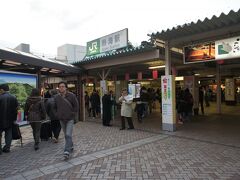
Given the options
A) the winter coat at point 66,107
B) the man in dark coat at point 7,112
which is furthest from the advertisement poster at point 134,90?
the man in dark coat at point 7,112

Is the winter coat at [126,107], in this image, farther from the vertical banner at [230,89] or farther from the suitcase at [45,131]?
the vertical banner at [230,89]

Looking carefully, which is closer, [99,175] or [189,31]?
[99,175]

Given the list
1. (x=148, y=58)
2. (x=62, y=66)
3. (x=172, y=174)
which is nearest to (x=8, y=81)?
(x=62, y=66)

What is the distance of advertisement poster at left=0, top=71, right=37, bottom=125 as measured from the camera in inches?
333

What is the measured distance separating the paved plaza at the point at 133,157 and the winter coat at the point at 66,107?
1.01m

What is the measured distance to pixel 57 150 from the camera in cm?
638

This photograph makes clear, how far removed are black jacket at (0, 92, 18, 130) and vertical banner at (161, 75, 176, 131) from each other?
517 cm

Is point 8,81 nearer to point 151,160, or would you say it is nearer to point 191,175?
point 151,160

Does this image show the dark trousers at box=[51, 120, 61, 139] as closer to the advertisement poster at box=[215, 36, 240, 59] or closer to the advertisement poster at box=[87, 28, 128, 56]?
the advertisement poster at box=[215, 36, 240, 59]

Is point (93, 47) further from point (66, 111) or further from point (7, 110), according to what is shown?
point (66, 111)

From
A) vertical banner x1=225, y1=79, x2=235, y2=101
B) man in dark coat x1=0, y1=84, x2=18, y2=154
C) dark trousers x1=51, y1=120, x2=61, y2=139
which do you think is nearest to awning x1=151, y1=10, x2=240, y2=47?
dark trousers x1=51, y1=120, x2=61, y2=139

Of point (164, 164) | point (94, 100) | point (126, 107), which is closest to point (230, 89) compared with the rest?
point (94, 100)

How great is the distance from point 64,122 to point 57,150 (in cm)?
122

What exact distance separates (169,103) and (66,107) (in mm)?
4424
